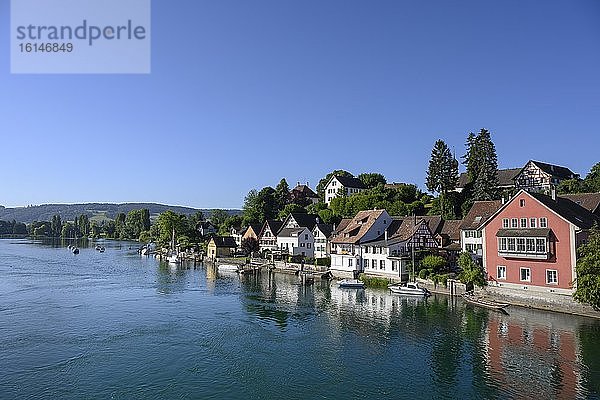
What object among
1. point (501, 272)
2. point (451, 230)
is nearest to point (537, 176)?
point (451, 230)

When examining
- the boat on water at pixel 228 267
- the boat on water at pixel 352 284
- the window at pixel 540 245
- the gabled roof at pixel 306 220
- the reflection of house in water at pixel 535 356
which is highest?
the gabled roof at pixel 306 220

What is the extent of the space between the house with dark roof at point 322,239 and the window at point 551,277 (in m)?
35.3

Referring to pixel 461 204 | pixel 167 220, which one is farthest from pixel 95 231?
pixel 461 204

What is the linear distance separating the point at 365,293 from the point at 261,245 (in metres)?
40.9

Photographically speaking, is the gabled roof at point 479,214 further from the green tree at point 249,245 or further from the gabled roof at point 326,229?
the green tree at point 249,245

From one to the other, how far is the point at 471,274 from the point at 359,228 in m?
21.2

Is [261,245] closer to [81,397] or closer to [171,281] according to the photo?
[171,281]

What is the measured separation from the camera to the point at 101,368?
76.7 ft

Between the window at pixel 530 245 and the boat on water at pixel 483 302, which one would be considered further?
the window at pixel 530 245

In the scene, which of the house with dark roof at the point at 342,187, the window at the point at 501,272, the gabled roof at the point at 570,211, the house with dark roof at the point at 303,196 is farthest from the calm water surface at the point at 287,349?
the house with dark roof at the point at 303,196

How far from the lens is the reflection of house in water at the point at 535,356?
818 inches

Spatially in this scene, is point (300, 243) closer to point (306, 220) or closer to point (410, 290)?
point (306, 220)

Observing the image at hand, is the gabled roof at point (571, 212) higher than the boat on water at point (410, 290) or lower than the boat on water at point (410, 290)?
higher

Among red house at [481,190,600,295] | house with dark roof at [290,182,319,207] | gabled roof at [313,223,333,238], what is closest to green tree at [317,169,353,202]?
house with dark roof at [290,182,319,207]
